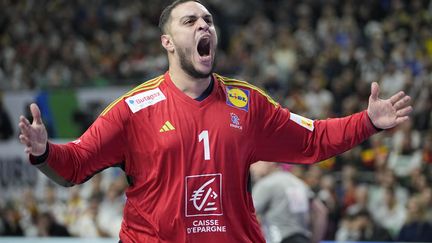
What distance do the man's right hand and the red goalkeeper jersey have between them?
0.15 metres

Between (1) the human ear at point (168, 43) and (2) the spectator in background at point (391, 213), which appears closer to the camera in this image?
(1) the human ear at point (168, 43)

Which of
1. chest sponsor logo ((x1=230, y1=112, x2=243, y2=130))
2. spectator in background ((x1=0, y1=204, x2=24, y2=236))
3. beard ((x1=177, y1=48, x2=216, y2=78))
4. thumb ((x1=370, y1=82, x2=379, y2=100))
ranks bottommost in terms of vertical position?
spectator in background ((x1=0, y1=204, x2=24, y2=236))

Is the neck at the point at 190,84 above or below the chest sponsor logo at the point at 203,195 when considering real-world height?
above

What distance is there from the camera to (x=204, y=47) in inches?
189

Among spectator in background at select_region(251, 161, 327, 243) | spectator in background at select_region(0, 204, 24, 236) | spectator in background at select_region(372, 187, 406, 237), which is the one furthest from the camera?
spectator in background at select_region(0, 204, 24, 236)

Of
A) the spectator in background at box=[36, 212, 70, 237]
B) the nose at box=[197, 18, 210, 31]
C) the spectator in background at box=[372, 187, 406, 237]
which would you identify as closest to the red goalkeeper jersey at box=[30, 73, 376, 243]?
the nose at box=[197, 18, 210, 31]

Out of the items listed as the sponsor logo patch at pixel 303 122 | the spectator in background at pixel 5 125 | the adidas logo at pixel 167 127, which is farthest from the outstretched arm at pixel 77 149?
the spectator in background at pixel 5 125

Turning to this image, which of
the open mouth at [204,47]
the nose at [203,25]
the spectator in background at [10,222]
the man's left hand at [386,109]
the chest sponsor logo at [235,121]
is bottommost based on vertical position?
the spectator in background at [10,222]

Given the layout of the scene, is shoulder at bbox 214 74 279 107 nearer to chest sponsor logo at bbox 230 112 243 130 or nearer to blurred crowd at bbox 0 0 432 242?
chest sponsor logo at bbox 230 112 243 130

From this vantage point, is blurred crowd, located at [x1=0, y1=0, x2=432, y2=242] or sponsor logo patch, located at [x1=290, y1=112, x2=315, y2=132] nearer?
sponsor logo patch, located at [x1=290, y1=112, x2=315, y2=132]

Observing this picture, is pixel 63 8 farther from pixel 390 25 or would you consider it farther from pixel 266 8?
pixel 390 25

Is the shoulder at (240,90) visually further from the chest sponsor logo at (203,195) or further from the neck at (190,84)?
the chest sponsor logo at (203,195)

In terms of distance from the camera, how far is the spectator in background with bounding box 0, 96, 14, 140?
15.7m

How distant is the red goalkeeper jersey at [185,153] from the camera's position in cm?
456
